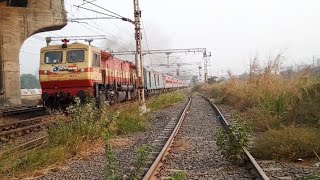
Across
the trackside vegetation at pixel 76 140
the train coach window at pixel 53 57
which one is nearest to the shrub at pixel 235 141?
the trackside vegetation at pixel 76 140

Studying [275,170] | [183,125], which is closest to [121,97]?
[183,125]

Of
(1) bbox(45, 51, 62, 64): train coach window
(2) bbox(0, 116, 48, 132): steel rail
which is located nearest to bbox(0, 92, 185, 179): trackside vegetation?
(2) bbox(0, 116, 48, 132): steel rail

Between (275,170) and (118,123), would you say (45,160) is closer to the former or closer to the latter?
(275,170)

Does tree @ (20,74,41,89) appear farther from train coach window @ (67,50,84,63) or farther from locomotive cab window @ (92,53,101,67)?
train coach window @ (67,50,84,63)

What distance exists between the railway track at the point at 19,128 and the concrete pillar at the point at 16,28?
14.2 metres

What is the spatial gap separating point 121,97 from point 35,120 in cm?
948

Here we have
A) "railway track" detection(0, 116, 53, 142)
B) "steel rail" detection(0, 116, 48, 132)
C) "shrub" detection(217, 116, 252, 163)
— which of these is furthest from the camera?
"steel rail" detection(0, 116, 48, 132)

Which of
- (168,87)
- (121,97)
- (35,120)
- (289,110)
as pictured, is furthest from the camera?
(168,87)

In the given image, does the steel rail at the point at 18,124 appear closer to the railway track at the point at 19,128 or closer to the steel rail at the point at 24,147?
the railway track at the point at 19,128

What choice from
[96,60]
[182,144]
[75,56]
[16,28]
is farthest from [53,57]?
[16,28]

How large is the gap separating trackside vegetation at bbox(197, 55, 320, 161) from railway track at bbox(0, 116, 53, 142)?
709 cm

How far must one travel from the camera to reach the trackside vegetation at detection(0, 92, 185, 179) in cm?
724

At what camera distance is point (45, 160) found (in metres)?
8.11

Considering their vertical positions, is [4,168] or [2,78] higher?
[2,78]
